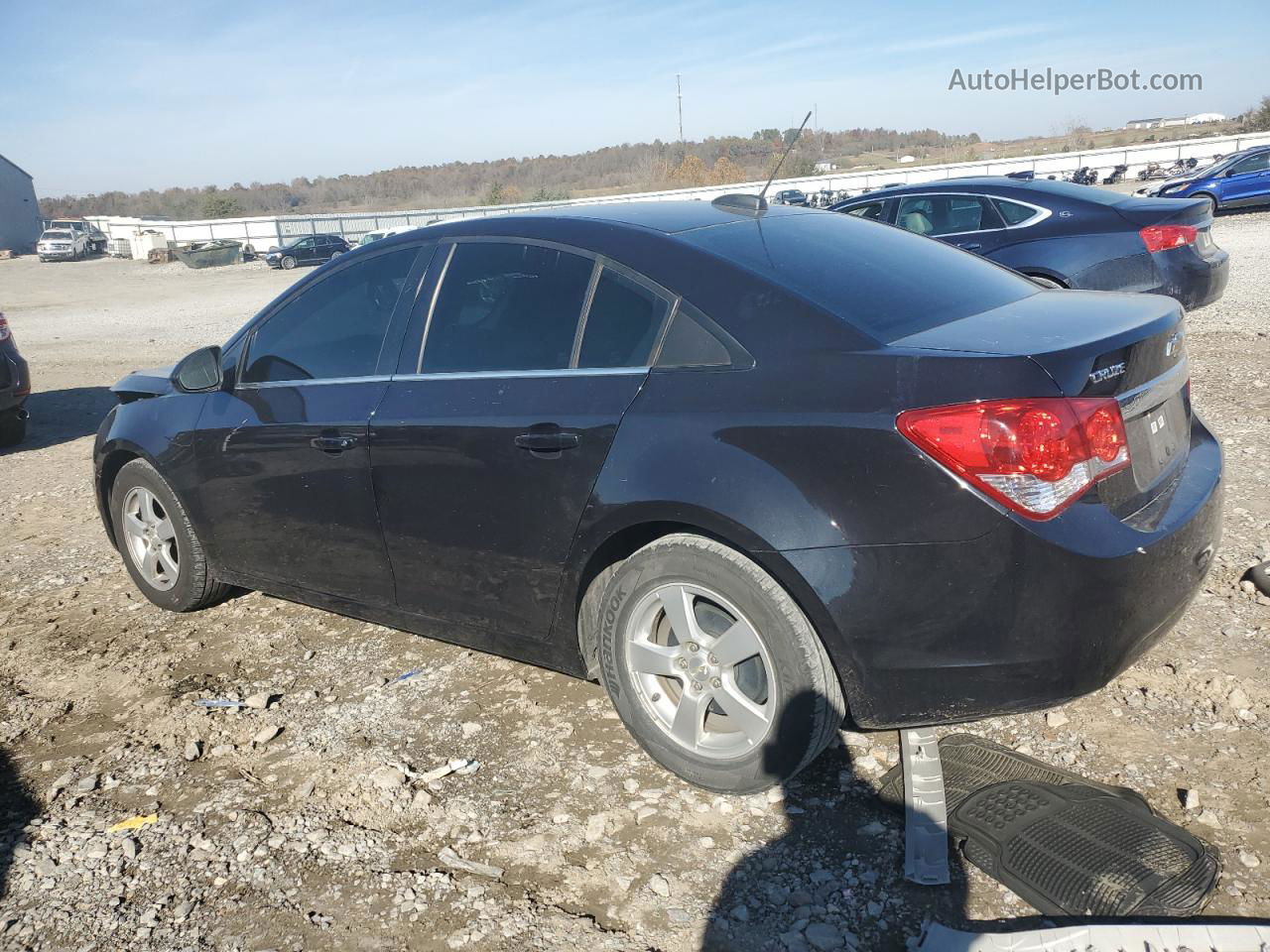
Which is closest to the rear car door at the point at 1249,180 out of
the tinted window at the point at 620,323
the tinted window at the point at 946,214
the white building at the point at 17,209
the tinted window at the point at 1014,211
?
the tinted window at the point at 946,214

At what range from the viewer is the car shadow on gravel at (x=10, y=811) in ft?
9.89

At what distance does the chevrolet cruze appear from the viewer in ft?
8.47

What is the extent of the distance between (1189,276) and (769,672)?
23.0 feet

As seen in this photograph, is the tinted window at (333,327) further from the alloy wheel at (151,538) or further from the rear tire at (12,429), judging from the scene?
the rear tire at (12,429)

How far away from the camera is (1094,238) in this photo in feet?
27.2

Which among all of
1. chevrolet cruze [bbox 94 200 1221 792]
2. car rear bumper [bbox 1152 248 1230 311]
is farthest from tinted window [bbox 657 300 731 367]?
car rear bumper [bbox 1152 248 1230 311]

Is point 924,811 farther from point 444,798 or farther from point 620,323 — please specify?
point 620,323

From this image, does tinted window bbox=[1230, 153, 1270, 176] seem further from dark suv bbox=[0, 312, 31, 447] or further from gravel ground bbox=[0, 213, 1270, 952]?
dark suv bbox=[0, 312, 31, 447]

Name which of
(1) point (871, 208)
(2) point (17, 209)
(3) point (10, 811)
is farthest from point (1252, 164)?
(2) point (17, 209)

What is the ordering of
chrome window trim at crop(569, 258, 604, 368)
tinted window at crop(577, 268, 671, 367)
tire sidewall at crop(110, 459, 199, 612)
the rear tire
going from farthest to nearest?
the rear tire < tire sidewall at crop(110, 459, 199, 612) < chrome window trim at crop(569, 258, 604, 368) < tinted window at crop(577, 268, 671, 367)

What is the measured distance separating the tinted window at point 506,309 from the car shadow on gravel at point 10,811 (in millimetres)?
1900

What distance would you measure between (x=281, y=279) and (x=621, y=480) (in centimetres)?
3559

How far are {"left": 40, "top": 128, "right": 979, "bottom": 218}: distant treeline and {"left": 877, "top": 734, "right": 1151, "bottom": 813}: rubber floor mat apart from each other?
77.4 metres

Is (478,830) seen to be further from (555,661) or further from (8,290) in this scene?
(8,290)
